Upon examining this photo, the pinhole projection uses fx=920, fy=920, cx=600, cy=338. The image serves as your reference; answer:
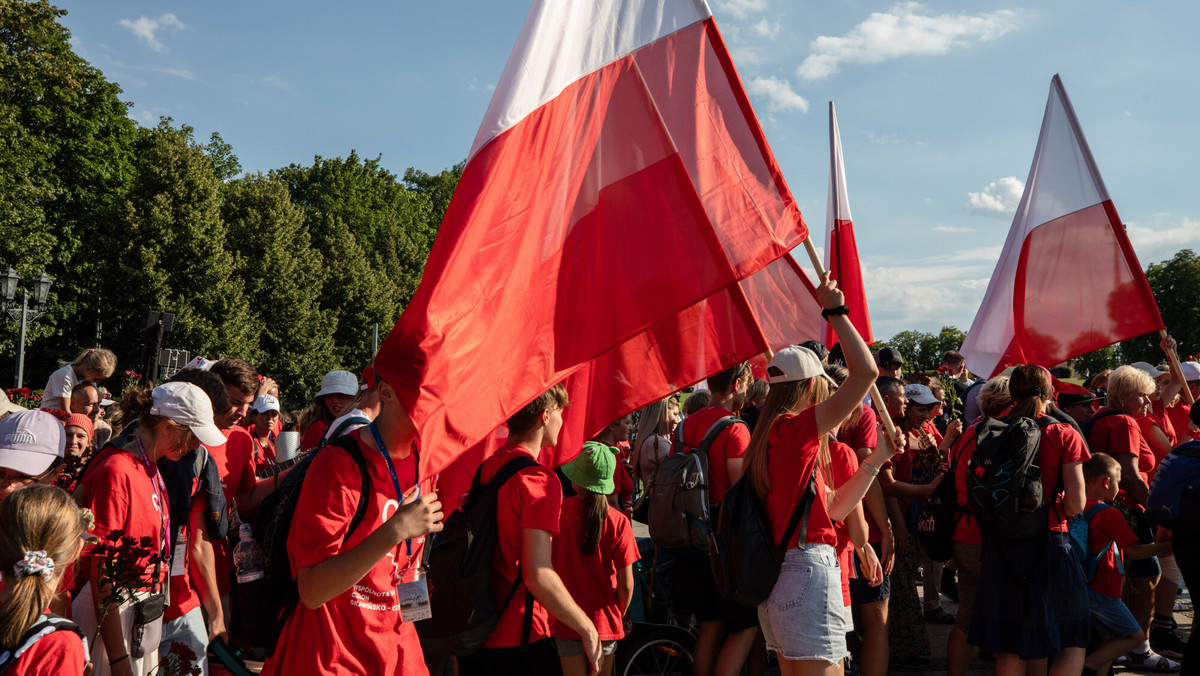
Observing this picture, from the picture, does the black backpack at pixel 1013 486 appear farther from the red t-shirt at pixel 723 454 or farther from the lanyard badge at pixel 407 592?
the lanyard badge at pixel 407 592

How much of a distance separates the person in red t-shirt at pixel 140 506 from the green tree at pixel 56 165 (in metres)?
27.0

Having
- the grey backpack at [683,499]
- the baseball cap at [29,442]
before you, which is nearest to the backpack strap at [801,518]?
the grey backpack at [683,499]

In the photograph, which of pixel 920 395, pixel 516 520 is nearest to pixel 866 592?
pixel 920 395

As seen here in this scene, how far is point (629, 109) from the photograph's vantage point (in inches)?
145

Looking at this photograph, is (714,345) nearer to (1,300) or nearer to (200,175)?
(1,300)

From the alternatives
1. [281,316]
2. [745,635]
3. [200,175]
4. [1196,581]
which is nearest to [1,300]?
[200,175]

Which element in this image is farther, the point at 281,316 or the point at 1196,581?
the point at 281,316

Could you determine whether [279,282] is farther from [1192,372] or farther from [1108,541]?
[1108,541]

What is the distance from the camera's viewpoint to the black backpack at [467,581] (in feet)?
11.1

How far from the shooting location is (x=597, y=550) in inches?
171

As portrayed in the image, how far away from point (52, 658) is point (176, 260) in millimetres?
32671

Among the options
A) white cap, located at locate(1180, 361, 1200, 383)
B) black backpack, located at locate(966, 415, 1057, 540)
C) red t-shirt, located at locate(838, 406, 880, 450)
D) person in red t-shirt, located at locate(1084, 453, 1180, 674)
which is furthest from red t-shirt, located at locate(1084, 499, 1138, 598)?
white cap, located at locate(1180, 361, 1200, 383)

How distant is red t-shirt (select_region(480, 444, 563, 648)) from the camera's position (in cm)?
324

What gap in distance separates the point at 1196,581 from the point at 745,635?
8.20ft
